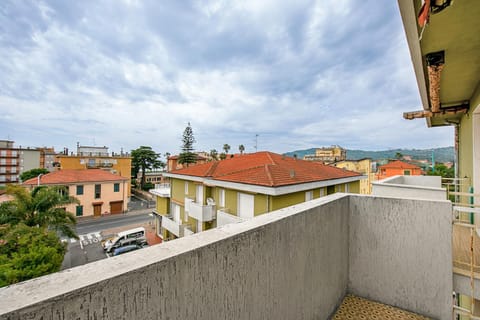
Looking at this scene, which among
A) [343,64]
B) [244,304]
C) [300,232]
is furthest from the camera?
[343,64]

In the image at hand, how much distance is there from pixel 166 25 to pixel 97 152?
35803mm

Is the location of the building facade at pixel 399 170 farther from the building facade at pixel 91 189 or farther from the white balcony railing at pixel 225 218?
the building facade at pixel 91 189

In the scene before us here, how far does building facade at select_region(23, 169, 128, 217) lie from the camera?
21266 millimetres

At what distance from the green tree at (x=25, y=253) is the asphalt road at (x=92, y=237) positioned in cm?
491

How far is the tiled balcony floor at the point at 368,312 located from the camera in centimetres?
275

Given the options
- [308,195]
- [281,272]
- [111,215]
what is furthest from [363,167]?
[111,215]

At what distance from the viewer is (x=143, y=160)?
38.1 m

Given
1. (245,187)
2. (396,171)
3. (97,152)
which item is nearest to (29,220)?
(245,187)

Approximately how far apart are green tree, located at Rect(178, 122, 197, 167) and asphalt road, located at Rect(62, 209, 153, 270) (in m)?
10.5

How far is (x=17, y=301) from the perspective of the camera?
655 mm

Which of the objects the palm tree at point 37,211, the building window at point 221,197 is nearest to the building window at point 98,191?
the palm tree at point 37,211

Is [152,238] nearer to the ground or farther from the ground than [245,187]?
nearer to the ground

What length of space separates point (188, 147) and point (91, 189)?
1541 cm

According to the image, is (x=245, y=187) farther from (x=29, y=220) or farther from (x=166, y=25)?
(x=29, y=220)
